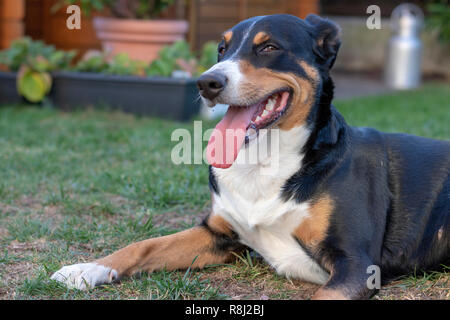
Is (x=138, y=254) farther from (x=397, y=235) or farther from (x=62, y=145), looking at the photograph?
(x=62, y=145)

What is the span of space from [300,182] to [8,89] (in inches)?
219

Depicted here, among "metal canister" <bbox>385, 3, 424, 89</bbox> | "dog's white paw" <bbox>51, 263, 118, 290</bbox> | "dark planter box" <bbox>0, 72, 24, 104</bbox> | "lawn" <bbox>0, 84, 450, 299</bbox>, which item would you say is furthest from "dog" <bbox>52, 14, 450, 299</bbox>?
"metal canister" <bbox>385, 3, 424, 89</bbox>

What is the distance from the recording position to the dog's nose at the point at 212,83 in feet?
8.73

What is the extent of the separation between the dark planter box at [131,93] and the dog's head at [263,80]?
3.89 m

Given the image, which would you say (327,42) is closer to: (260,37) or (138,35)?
(260,37)

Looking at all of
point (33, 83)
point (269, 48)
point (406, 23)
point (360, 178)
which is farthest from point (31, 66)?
point (406, 23)

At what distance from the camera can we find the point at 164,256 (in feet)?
9.66

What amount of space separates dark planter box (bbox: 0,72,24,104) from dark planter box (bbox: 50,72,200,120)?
1.70 ft

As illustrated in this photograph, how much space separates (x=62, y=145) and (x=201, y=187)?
1.77 metres

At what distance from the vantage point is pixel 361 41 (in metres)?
13.7

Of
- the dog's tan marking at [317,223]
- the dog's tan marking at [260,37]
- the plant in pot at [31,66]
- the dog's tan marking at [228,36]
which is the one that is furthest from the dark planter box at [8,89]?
the dog's tan marking at [317,223]

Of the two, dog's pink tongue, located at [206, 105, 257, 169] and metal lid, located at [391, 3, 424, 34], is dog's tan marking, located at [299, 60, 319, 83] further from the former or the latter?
metal lid, located at [391, 3, 424, 34]

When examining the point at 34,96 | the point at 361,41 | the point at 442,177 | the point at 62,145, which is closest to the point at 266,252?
the point at 442,177
